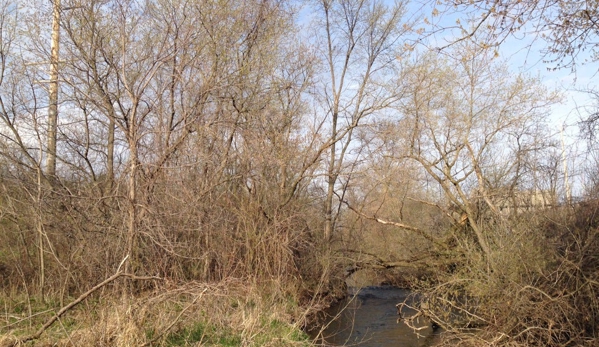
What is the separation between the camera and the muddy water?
10.5m

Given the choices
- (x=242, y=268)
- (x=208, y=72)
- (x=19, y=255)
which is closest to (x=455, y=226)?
(x=242, y=268)

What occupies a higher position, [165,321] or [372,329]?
[165,321]

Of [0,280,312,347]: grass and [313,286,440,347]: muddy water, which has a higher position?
[0,280,312,347]: grass

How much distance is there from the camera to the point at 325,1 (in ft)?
70.6

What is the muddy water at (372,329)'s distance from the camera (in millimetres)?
10484

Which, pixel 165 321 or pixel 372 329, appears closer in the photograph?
pixel 165 321

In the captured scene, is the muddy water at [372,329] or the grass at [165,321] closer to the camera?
the grass at [165,321]

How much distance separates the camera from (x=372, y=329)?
11.9 meters

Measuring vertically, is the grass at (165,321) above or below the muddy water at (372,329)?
above

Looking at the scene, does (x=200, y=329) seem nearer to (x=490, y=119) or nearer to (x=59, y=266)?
(x=59, y=266)

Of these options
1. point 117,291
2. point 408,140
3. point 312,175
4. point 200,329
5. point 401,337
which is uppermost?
point 408,140

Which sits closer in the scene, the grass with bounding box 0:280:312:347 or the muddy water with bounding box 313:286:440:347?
the grass with bounding box 0:280:312:347

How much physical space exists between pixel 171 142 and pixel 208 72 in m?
2.68

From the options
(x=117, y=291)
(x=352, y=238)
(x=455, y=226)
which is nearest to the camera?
(x=117, y=291)
